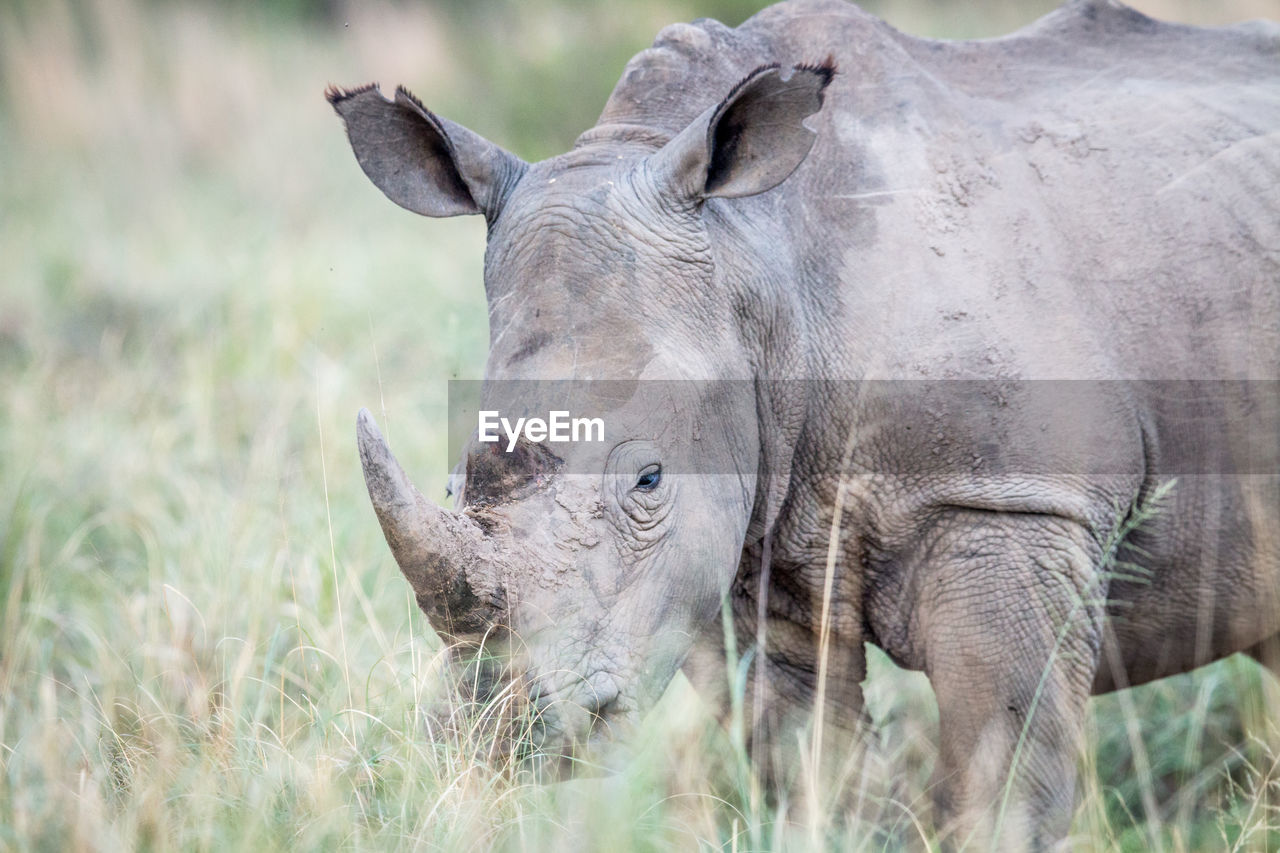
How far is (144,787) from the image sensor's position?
9.65 feet


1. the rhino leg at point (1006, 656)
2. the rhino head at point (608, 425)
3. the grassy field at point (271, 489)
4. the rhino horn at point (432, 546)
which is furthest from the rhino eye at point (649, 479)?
the rhino leg at point (1006, 656)

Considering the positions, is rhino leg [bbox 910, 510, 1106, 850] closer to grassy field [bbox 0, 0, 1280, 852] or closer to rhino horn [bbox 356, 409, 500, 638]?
grassy field [bbox 0, 0, 1280, 852]

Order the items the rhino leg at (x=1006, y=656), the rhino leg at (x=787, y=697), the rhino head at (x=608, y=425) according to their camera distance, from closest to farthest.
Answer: the rhino head at (x=608, y=425) → the rhino leg at (x=1006, y=656) → the rhino leg at (x=787, y=697)

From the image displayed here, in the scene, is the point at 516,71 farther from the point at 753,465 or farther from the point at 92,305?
the point at 753,465

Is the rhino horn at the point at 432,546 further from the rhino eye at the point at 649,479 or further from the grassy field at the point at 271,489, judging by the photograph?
the rhino eye at the point at 649,479

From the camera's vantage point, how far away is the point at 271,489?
5.39m

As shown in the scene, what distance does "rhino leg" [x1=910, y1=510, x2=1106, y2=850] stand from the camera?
336cm

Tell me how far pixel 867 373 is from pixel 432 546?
4.19 ft

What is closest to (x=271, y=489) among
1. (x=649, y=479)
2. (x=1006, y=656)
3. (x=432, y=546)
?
(x=649, y=479)

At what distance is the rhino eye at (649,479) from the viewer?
3.06 meters

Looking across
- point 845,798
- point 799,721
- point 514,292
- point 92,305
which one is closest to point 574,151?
point 514,292

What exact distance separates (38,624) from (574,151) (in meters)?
2.68

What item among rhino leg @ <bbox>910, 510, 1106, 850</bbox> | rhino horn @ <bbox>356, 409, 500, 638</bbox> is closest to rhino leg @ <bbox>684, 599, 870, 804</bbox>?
rhino leg @ <bbox>910, 510, 1106, 850</bbox>

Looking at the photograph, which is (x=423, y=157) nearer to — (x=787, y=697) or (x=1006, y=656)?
(x=787, y=697)
